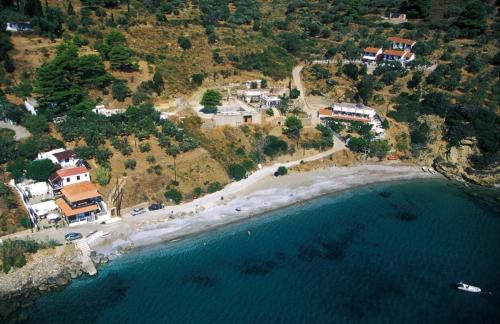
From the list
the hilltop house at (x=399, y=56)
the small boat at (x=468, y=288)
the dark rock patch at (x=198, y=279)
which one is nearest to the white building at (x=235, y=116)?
the dark rock patch at (x=198, y=279)

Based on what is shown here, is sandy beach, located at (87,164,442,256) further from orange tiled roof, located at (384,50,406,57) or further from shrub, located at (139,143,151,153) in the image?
orange tiled roof, located at (384,50,406,57)

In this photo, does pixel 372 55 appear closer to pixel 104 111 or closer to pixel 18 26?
pixel 104 111

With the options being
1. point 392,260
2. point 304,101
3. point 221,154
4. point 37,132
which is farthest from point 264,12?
point 392,260

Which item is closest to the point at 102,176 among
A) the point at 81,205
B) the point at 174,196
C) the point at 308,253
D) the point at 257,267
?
the point at 81,205

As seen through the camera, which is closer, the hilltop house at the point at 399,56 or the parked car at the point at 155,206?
the parked car at the point at 155,206

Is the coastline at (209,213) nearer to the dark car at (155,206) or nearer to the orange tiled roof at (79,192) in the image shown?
the dark car at (155,206)

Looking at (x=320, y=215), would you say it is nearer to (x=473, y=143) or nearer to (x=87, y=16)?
(x=473, y=143)
